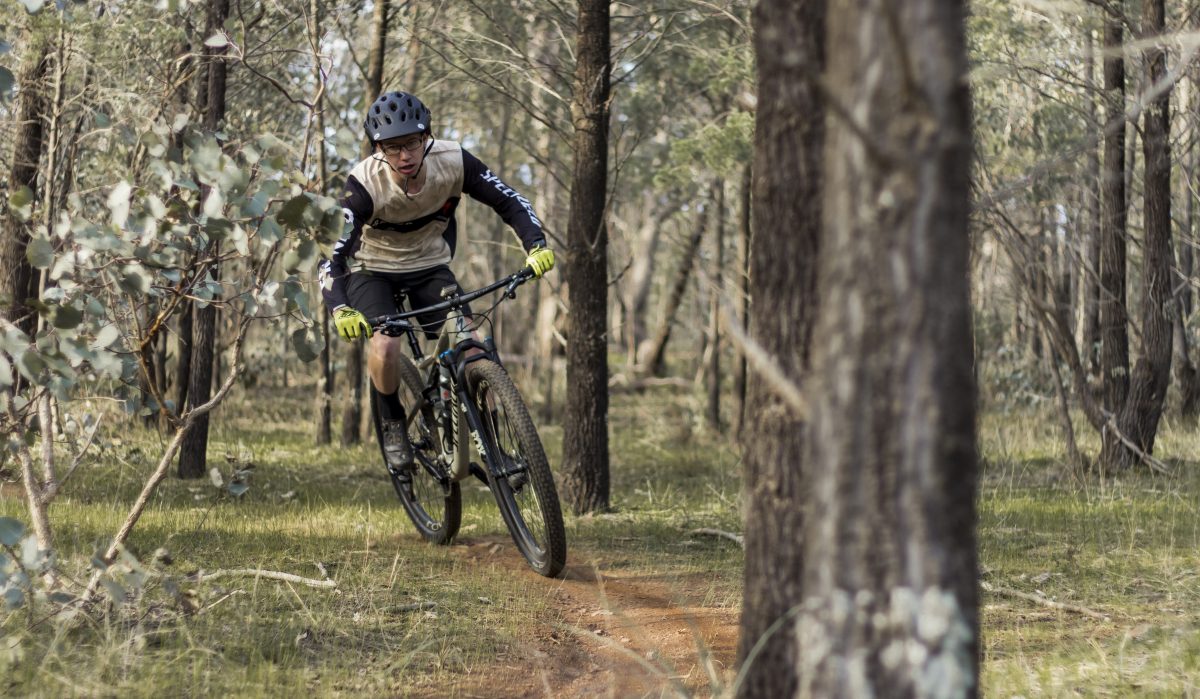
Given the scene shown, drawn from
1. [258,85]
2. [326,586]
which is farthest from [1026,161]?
[326,586]

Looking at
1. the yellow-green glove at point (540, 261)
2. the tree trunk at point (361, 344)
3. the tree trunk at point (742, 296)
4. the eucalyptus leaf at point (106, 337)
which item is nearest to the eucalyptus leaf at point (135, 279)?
the eucalyptus leaf at point (106, 337)

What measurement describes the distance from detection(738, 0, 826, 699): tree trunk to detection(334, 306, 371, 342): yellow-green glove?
305cm

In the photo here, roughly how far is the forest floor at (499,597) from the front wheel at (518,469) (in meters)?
0.18

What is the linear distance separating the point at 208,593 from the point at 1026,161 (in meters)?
11.8

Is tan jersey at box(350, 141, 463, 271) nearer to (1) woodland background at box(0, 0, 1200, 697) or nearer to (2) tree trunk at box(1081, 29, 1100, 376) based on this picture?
(1) woodland background at box(0, 0, 1200, 697)

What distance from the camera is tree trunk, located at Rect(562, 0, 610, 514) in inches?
317

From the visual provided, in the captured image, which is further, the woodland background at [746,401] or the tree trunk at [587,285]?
the tree trunk at [587,285]

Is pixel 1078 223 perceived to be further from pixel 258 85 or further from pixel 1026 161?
pixel 258 85

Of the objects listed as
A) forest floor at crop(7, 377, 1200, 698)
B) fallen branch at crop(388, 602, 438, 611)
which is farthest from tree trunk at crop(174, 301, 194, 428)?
fallen branch at crop(388, 602, 438, 611)

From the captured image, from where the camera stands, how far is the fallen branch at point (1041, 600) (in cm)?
515

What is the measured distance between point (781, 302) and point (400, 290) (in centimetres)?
389

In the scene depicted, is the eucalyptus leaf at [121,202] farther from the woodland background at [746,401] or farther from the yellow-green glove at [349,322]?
the yellow-green glove at [349,322]

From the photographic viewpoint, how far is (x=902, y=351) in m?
2.35

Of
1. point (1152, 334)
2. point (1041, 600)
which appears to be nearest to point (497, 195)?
point (1041, 600)
